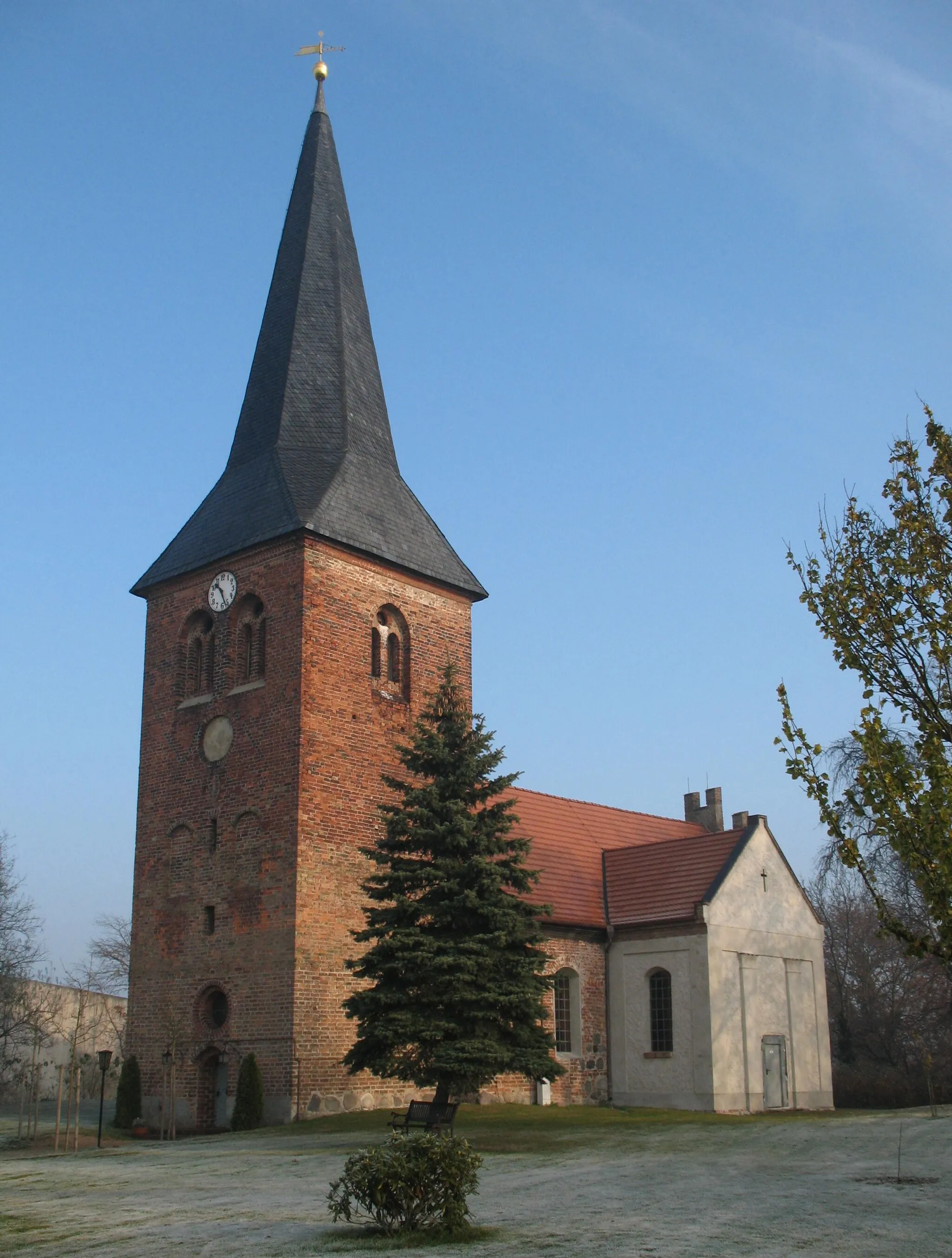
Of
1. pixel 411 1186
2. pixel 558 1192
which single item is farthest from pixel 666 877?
pixel 411 1186

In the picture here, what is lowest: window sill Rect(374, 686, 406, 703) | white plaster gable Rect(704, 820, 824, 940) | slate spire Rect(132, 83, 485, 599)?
white plaster gable Rect(704, 820, 824, 940)

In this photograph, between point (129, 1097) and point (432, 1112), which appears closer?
point (432, 1112)

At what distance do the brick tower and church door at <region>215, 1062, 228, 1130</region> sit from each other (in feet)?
0.23

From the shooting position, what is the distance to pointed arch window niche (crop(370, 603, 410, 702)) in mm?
27141

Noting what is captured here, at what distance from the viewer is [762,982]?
91.8ft

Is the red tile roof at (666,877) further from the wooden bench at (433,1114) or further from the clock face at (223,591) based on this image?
the clock face at (223,591)

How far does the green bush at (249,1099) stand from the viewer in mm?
22719

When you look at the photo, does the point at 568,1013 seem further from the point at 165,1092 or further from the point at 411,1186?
the point at 411,1186

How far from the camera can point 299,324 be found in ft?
99.0

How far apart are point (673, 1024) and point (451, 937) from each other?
9024 millimetres

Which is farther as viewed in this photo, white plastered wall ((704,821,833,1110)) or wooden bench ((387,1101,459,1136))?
white plastered wall ((704,821,833,1110))

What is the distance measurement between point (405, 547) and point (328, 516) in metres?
2.49

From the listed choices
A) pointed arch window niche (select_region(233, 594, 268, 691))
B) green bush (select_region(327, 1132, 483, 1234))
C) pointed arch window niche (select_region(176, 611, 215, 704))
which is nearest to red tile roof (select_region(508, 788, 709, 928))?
pointed arch window niche (select_region(233, 594, 268, 691))

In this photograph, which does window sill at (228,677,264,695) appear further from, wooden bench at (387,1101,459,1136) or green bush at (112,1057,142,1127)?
wooden bench at (387,1101,459,1136)
